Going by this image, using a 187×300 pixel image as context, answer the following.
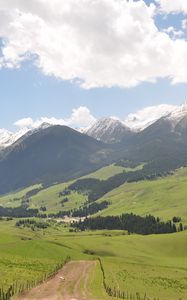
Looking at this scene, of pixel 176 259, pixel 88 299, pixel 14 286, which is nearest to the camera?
pixel 88 299

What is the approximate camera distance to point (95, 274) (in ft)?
383

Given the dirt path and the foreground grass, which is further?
the foreground grass

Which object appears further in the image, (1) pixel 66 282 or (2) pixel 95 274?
(2) pixel 95 274

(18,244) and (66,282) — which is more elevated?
(18,244)

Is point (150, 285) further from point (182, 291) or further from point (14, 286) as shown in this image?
point (14, 286)

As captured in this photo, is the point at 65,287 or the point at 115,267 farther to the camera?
the point at 115,267

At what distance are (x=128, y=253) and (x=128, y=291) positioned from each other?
91.1 meters

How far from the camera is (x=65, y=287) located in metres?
90.5

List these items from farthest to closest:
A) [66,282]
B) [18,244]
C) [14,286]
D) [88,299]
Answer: [18,244] < [66,282] < [14,286] < [88,299]

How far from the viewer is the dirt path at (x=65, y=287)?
3115 inches

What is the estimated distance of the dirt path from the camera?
79.1 m

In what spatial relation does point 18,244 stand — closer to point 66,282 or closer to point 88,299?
point 66,282

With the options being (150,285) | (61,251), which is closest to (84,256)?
(61,251)

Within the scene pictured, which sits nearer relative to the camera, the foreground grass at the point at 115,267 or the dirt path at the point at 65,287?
the dirt path at the point at 65,287
